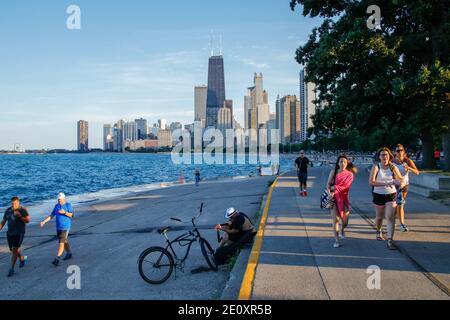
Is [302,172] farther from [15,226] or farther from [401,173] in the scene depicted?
[15,226]

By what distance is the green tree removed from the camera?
20.6 metres

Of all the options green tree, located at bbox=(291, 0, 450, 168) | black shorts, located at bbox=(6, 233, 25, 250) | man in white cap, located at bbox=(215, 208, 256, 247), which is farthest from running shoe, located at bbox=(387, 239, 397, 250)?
green tree, located at bbox=(291, 0, 450, 168)

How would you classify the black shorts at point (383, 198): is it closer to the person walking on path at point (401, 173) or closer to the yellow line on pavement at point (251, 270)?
the person walking on path at point (401, 173)

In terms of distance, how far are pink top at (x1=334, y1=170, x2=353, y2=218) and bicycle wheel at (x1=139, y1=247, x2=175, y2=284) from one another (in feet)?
11.4

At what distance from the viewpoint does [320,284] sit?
6.22 metres

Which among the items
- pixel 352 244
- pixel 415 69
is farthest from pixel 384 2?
pixel 352 244

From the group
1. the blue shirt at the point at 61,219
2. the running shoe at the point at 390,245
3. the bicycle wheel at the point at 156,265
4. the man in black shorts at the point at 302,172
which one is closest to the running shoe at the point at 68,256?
the blue shirt at the point at 61,219

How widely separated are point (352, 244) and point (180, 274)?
3.44 meters

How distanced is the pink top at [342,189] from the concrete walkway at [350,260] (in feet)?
2.44

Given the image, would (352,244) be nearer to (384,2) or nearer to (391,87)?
(391,87)

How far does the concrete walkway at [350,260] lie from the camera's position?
5.93m

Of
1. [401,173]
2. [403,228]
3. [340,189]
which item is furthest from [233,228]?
[401,173]
